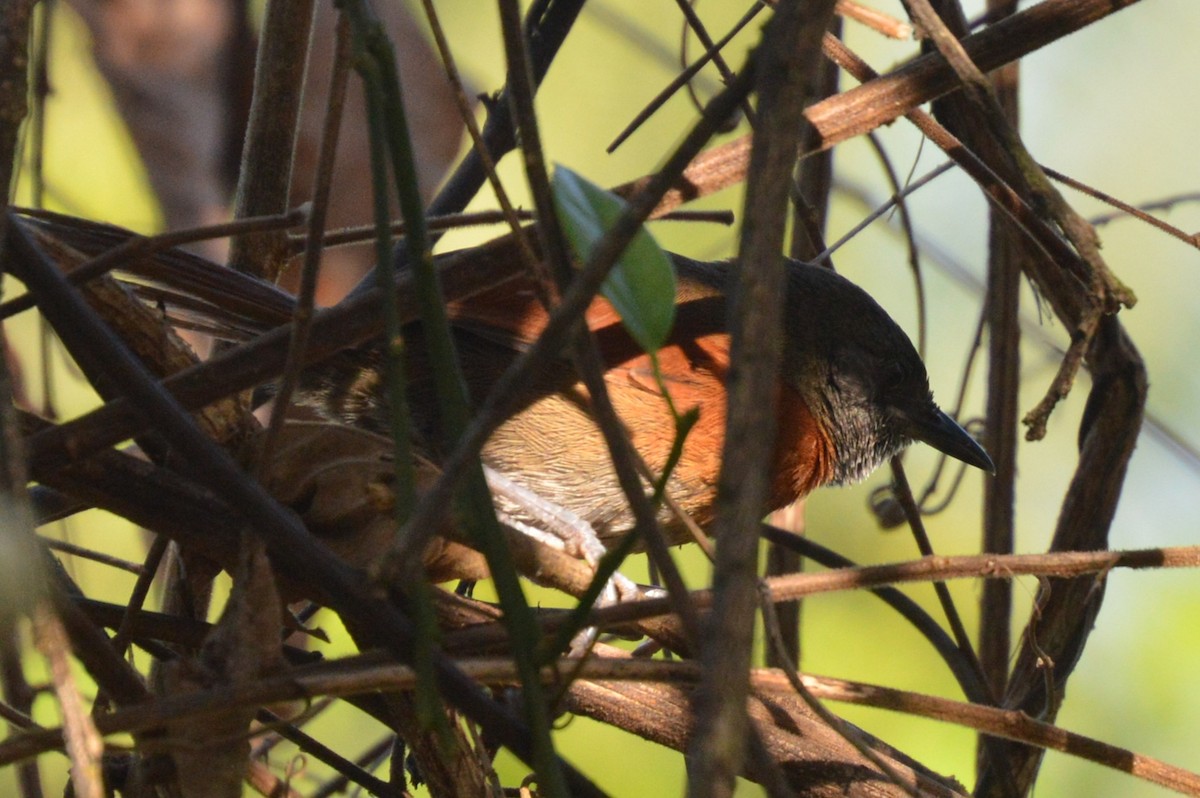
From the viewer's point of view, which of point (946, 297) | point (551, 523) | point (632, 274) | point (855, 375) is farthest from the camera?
point (946, 297)

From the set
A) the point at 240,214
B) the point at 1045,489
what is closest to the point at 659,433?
the point at 240,214

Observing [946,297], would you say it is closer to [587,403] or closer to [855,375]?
[855,375]

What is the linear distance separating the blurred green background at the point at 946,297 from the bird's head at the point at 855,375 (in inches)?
12.0

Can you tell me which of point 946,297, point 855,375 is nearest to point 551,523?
point 855,375

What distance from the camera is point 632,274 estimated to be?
959 mm

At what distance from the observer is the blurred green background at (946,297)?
3.67 m

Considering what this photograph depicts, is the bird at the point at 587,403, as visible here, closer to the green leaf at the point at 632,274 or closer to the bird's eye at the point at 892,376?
the bird's eye at the point at 892,376

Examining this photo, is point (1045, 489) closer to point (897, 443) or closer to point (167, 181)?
point (897, 443)

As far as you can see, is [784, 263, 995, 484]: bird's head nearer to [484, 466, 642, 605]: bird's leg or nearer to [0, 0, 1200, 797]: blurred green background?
[0, 0, 1200, 797]: blurred green background

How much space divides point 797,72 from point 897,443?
2.22 meters

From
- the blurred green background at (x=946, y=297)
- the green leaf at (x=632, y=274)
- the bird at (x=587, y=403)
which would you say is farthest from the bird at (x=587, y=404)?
the green leaf at (x=632, y=274)

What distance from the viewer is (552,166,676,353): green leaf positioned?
0.94 meters

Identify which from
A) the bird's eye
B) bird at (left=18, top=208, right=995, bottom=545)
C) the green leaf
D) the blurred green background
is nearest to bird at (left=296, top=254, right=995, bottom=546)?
bird at (left=18, top=208, right=995, bottom=545)

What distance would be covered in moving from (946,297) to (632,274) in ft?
14.5
